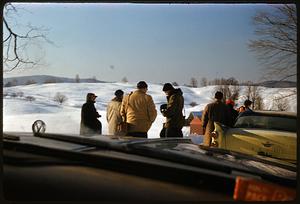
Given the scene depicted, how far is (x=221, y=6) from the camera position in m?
2.55

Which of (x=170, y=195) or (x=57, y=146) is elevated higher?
(x=57, y=146)

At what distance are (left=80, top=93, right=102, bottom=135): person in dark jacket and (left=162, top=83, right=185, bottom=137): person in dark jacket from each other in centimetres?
46

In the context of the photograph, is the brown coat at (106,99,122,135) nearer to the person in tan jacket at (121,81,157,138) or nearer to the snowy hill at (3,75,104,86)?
the person in tan jacket at (121,81,157,138)

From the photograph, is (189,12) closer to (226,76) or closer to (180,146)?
(226,76)

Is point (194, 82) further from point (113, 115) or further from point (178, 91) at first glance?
point (113, 115)

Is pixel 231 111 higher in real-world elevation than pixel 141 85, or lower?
lower

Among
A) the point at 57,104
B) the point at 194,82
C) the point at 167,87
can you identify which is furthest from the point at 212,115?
the point at 57,104

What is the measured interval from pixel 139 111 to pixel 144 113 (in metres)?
0.04

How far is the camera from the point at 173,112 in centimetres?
271

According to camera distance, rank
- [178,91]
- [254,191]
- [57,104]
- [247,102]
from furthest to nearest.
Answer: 1. [247,102]
2. [178,91]
3. [57,104]
4. [254,191]

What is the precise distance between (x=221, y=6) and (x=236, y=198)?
48.1 inches

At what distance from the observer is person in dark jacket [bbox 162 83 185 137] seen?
2611mm

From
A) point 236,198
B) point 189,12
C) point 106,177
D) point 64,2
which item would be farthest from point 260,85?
point 64,2

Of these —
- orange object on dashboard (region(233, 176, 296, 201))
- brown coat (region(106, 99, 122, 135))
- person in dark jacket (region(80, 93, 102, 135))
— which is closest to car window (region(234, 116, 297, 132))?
orange object on dashboard (region(233, 176, 296, 201))
